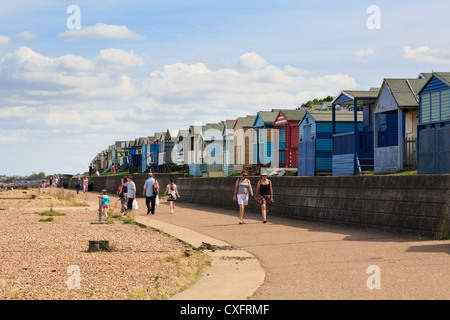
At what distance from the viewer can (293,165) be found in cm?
3953

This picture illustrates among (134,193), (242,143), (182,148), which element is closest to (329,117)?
(134,193)

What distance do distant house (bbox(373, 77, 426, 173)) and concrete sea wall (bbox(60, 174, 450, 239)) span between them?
16.1ft

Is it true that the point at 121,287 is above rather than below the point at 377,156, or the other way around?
below

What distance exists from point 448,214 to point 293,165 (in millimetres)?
26056

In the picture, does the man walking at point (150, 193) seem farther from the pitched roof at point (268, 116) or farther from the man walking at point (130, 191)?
the pitched roof at point (268, 116)

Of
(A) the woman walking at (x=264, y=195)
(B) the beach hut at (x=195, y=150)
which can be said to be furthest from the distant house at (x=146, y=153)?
(A) the woman walking at (x=264, y=195)

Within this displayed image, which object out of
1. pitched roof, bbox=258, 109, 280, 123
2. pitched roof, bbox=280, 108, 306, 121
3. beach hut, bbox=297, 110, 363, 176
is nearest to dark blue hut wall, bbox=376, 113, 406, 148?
beach hut, bbox=297, 110, 363, 176

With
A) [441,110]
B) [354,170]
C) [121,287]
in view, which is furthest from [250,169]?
[121,287]

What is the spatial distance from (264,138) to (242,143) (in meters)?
5.04

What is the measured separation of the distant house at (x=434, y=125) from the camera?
19891 millimetres

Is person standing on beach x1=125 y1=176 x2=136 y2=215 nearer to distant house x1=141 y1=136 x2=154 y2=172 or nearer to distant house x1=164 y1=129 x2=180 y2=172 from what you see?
distant house x1=164 y1=129 x2=180 y2=172

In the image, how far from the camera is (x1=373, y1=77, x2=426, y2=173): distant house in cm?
2444

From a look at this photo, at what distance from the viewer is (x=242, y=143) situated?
152 ft
